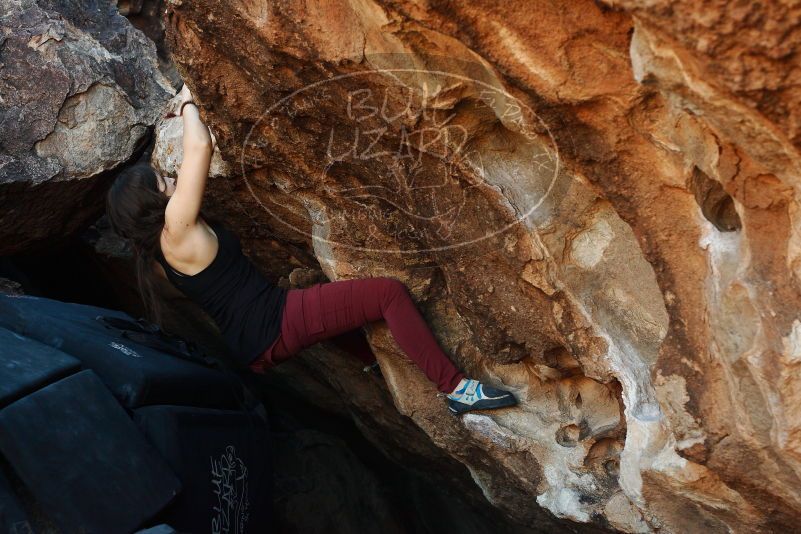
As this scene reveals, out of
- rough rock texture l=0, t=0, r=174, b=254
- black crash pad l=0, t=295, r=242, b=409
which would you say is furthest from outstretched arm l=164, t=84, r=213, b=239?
rough rock texture l=0, t=0, r=174, b=254

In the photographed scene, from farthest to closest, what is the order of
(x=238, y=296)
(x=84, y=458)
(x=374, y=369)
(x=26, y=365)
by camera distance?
1. (x=374, y=369)
2. (x=238, y=296)
3. (x=26, y=365)
4. (x=84, y=458)

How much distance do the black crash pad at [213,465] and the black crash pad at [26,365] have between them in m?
0.24

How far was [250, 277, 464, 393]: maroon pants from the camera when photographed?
2584 mm

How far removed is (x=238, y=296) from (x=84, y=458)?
2.85 feet

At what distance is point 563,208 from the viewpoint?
6.85 feet

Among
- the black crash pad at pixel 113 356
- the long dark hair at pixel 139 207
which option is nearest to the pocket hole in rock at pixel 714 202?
the black crash pad at pixel 113 356

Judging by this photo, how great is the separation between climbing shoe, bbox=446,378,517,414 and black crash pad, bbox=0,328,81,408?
3.66 ft

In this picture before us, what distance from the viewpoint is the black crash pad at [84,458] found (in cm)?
186

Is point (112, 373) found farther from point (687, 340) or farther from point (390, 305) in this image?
point (687, 340)

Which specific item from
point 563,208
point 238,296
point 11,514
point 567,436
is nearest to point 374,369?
point 238,296

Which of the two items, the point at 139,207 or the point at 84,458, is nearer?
the point at 84,458

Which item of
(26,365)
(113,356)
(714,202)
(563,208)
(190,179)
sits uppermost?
(714,202)

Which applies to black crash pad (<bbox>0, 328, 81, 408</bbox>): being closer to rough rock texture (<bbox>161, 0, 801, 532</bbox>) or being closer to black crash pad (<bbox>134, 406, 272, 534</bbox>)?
black crash pad (<bbox>134, 406, 272, 534</bbox>)

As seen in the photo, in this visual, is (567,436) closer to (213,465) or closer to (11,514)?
(213,465)
